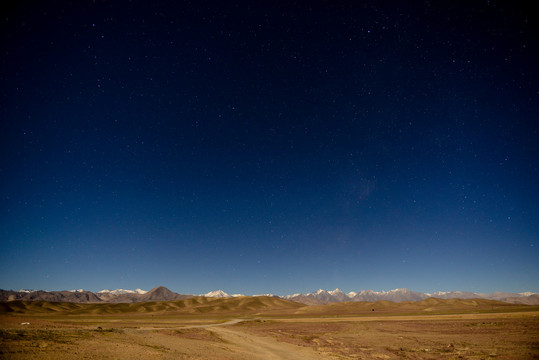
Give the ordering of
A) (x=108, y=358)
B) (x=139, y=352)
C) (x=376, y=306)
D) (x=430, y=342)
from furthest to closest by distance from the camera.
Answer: (x=376, y=306), (x=430, y=342), (x=139, y=352), (x=108, y=358)

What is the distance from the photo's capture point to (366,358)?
84.5 feet

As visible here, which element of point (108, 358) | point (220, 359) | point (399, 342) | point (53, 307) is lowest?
point (53, 307)

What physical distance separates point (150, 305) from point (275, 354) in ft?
674

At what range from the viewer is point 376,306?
610ft

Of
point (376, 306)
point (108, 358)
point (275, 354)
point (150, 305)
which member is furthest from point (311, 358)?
point (150, 305)

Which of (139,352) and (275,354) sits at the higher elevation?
(139,352)

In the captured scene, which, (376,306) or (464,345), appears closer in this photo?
(464,345)

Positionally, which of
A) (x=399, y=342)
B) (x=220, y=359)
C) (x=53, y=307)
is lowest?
(x=53, y=307)

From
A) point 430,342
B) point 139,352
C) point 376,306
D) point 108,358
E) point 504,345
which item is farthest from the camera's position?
point 376,306

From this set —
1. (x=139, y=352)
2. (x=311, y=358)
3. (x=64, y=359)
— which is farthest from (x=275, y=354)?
(x=64, y=359)

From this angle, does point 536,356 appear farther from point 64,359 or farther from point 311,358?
point 64,359

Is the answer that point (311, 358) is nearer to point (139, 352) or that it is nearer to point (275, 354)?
point (275, 354)

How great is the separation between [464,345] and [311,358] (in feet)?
67.1

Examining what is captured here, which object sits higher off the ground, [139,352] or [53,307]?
[139,352]
